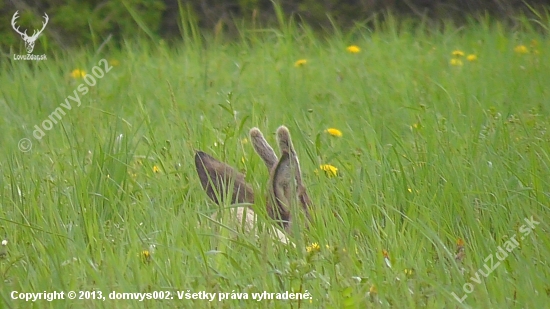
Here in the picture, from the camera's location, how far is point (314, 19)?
6.94 metres

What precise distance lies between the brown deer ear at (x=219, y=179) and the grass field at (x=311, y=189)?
0.08 m

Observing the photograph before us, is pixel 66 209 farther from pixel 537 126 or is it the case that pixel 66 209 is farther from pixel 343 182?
pixel 537 126

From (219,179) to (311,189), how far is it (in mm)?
376

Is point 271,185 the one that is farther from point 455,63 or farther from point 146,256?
point 455,63

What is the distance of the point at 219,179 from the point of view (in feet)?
8.95

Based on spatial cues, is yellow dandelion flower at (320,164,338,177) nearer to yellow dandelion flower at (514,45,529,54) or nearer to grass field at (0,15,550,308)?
grass field at (0,15,550,308)

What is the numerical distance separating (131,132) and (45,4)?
11.1 feet

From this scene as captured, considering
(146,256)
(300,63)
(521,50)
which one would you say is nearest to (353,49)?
(300,63)

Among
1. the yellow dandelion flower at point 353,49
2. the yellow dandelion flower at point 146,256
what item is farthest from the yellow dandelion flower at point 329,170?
the yellow dandelion flower at point 353,49

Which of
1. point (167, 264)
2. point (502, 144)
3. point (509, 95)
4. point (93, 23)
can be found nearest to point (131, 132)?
point (167, 264)

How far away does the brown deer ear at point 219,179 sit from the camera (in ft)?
8.86

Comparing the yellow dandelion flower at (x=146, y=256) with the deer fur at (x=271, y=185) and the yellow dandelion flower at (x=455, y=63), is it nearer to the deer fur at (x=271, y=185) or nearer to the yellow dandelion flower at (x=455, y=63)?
the deer fur at (x=271, y=185)

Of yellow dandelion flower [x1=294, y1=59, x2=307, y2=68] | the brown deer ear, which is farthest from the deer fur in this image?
yellow dandelion flower [x1=294, y1=59, x2=307, y2=68]

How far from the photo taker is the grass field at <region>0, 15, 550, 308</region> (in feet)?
7.07
